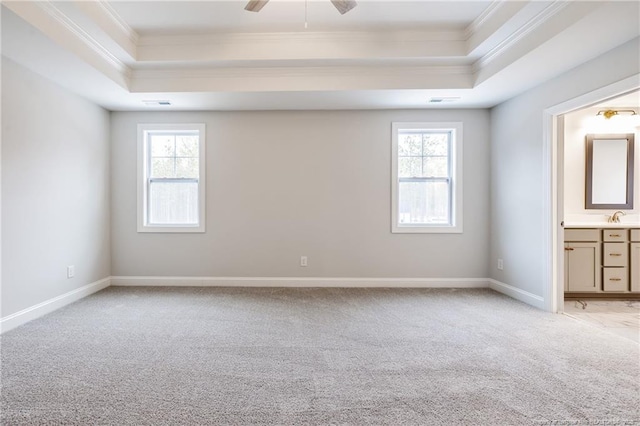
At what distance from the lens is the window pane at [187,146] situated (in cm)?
470

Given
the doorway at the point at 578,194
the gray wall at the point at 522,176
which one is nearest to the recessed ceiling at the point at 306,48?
the gray wall at the point at 522,176

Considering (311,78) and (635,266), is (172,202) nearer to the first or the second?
(311,78)

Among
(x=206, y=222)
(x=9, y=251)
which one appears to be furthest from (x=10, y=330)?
(x=206, y=222)

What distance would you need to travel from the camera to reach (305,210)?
4594 mm

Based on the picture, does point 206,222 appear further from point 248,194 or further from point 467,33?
point 467,33

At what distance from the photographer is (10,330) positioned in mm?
2955

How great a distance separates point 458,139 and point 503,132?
0.55 meters

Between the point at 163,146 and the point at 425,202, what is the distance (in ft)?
12.7

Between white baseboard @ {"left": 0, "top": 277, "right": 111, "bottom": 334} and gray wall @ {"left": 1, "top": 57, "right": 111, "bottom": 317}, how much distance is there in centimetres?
6

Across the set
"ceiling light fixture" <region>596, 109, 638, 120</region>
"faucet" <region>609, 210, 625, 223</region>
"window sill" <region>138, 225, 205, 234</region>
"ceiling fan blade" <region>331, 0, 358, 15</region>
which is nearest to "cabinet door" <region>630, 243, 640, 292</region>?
"faucet" <region>609, 210, 625, 223</region>

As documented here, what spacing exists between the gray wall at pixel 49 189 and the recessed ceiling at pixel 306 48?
27 cm

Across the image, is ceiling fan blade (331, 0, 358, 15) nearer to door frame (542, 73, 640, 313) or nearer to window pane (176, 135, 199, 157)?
door frame (542, 73, 640, 313)

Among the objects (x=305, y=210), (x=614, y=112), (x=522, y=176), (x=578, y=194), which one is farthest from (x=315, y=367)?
(x=614, y=112)

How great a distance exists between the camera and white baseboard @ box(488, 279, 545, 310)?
3666 mm
